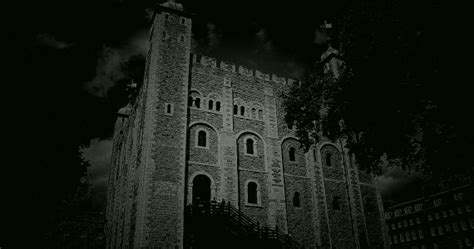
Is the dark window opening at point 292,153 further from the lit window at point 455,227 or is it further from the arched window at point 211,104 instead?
the lit window at point 455,227

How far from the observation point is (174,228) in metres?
17.9

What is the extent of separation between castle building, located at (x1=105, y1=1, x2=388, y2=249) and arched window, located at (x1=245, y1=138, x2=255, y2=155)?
72 millimetres

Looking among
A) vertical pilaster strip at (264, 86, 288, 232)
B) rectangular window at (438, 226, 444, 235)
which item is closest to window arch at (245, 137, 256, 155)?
vertical pilaster strip at (264, 86, 288, 232)

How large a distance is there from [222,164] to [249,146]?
2.79 m

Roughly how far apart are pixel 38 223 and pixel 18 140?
146 inches

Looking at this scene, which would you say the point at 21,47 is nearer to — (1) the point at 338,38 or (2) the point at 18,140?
(2) the point at 18,140

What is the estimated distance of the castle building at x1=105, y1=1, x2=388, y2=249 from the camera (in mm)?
19000

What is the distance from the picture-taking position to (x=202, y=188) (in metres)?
20.6

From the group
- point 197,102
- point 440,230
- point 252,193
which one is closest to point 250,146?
point 252,193

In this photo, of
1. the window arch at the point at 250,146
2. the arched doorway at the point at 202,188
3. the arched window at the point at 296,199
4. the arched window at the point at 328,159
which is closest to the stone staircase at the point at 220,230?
the arched doorway at the point at 202,188

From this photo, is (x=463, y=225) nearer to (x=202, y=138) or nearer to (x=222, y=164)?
(x=222, y=164)

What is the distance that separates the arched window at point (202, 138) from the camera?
21.9m

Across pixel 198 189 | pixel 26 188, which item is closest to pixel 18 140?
pixel 26 188

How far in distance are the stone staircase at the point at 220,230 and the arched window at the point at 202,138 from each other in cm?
401
